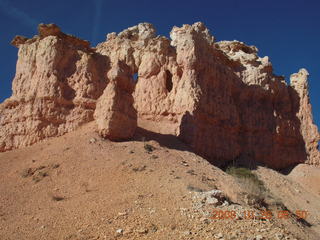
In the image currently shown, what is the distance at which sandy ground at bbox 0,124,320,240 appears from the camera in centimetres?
861

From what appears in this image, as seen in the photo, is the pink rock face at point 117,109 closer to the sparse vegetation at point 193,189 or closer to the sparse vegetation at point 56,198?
the sparse vegetation at point 56,198

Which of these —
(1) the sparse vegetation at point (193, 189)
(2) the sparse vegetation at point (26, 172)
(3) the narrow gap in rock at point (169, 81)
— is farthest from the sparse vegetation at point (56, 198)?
(3) the narrow gap in rock at point (169, 81)

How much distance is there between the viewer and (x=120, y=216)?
924cm

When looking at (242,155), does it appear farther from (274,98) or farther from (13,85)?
(13,85)

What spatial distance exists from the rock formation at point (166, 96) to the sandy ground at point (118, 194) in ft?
4.42

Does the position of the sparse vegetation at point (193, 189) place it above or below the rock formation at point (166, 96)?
below

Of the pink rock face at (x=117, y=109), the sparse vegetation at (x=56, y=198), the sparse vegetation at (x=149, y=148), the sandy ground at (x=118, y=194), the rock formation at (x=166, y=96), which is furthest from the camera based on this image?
the rock formation at (x=166, y=96)

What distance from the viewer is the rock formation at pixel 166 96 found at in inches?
623

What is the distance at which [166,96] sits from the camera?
65.2 ft

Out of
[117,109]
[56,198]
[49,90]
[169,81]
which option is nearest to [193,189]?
[56,198]

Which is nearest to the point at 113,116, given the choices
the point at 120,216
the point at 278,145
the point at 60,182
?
the point at 60,182

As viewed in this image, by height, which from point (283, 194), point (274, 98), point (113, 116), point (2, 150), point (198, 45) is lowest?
point (283, 194)

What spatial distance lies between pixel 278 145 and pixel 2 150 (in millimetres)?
17127

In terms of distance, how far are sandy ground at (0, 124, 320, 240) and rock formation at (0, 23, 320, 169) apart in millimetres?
1348
